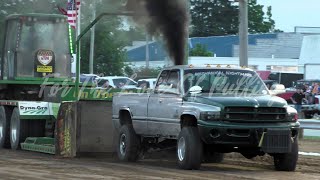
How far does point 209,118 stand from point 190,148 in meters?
0.58

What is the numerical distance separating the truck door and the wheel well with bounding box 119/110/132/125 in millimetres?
999

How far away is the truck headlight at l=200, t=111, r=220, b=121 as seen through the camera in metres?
11.7

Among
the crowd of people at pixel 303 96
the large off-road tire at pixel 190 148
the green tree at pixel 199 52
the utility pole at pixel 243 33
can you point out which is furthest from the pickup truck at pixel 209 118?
the green tree at pixel 199 52

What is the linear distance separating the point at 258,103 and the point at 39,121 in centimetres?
663

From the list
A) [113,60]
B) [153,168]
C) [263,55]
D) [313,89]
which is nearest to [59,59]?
[153,168]

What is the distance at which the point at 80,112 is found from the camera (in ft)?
47.7

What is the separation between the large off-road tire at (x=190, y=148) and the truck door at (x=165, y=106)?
47 cm

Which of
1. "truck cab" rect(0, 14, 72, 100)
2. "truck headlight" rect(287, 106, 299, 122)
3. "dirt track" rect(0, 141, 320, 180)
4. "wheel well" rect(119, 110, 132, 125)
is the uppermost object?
"truck cab" rect(0, 14, 72, 100)

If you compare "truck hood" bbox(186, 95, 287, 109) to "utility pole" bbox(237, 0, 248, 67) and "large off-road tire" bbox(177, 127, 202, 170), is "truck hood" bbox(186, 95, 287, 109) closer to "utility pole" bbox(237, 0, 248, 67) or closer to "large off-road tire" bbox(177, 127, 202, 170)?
"large off-road tire" bbox(177, 127, 202, 170)

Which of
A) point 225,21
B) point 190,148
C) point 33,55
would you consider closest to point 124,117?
point 190,148

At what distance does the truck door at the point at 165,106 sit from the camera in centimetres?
1259

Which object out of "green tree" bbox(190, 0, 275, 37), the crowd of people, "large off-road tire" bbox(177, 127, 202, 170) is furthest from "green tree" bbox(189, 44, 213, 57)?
"large off-road tire" bbox(177, 127, 202, 170)

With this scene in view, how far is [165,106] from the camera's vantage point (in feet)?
42.2

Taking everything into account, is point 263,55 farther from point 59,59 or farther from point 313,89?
point 59,59
